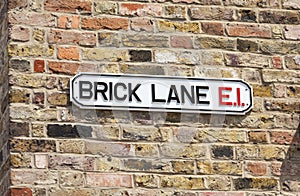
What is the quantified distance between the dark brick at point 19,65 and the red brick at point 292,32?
152 cm

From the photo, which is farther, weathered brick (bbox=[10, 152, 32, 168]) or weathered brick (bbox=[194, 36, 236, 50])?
weathered brick (bbox=[194, 36, 236, 50])

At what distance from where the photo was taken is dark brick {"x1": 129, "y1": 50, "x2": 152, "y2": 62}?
17.2ft

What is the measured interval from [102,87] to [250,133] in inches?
34.1

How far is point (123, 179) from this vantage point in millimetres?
5012

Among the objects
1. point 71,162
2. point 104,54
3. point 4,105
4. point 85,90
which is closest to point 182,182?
point 71,162

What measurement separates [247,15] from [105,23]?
0.84 metres

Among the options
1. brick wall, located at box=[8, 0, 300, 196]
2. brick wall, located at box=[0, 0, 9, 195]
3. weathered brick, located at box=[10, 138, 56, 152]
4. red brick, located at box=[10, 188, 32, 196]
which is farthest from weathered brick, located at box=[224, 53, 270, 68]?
red brick, located at box=[10, 188, 32, 196]

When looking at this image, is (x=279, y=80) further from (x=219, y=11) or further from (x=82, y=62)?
(x=82, y=62)

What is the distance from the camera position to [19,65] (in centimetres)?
510

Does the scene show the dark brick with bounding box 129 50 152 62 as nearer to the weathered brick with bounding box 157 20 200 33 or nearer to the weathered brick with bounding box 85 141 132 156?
the weathered brick with bounding box 157 20 200 33

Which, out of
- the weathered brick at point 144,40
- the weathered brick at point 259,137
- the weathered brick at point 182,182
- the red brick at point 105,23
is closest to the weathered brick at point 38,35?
the red brick at point 105,23

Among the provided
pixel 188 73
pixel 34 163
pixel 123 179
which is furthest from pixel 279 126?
pixel 34 163

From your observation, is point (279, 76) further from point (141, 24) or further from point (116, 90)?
point (116, 90)

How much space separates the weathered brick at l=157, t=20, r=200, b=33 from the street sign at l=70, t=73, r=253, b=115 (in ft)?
0.96
